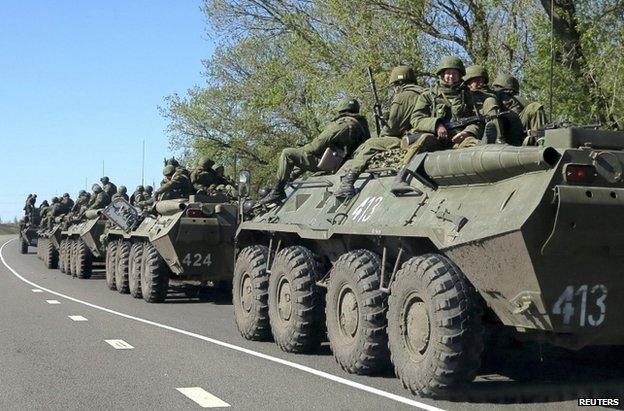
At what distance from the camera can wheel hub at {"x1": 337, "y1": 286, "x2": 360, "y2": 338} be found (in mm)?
8719

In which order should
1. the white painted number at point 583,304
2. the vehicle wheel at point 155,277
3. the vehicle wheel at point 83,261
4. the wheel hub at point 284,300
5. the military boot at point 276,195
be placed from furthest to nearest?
the vehicle wheel at point 83,261 < the vehicle wheel at point 155,277 < the military boot at point 276,195 < the wheel hub at point 284,300 < the white painted number at point 583,304

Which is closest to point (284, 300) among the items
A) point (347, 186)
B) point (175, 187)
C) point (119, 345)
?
point (347, 186)

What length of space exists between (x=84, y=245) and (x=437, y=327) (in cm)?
1862

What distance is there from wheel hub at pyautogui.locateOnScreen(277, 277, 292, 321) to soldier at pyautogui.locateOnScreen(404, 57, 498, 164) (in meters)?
2.20

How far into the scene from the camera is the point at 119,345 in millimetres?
10938

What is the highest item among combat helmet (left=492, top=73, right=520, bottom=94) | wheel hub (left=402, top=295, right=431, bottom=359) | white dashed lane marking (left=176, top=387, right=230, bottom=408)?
combat helmet (left=492, top=73, right=520, bottom=94)

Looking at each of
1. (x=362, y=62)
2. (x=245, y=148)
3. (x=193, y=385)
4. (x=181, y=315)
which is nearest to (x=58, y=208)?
(x=245, y=148)

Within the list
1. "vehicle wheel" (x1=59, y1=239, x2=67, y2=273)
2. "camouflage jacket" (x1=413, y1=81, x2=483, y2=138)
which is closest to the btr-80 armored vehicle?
"camouflage jacket" (x1=413, y1=81, x2=483, y2=138)

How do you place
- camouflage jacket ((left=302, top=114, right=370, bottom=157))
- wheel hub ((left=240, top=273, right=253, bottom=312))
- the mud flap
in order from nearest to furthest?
the mud flap → camouflage jacket ((left=302, top=114, right=370, bottom=157)) → wheel hub ((left=240, top=273, right=253, bottom=312))

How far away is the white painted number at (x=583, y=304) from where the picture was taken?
656 centimetres

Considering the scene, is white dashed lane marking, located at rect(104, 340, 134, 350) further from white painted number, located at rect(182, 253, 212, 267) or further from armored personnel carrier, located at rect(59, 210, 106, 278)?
armored personnel carrier, located at rect(59, 210, 106, 278)

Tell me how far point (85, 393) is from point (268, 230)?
11.5ft

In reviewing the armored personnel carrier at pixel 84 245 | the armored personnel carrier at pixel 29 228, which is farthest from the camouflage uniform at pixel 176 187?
the armored personnel carrier at pixel 29 228

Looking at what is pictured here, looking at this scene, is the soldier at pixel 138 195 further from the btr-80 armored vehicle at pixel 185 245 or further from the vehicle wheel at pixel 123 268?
the btr-80 armored vehicle at pixel 185 245
